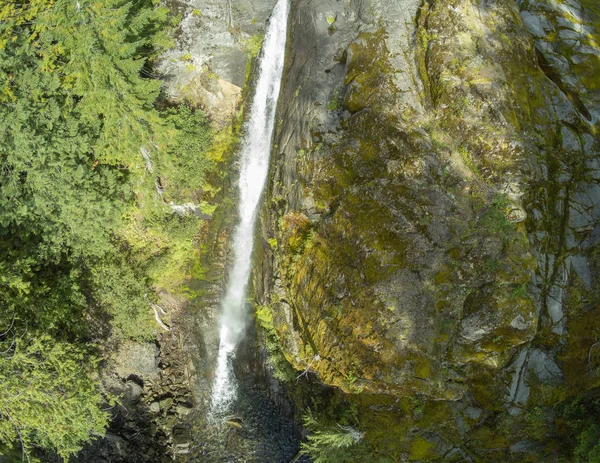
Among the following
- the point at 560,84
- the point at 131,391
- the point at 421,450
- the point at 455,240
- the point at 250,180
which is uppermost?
the point at 560,84

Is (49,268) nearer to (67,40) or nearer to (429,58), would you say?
(67,40)

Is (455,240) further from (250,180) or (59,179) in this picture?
(59,179)

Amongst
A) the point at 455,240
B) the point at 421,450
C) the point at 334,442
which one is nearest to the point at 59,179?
the point at 334,442

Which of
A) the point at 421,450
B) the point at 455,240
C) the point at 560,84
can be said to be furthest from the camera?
the point at 421,450

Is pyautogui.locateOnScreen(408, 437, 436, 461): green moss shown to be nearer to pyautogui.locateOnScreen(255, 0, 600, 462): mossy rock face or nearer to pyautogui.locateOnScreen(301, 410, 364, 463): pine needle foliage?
pyautogui.locateOnScreen(255, 0, 600, 462): mossy rock face

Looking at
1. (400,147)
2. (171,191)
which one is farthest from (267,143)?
(400,147)

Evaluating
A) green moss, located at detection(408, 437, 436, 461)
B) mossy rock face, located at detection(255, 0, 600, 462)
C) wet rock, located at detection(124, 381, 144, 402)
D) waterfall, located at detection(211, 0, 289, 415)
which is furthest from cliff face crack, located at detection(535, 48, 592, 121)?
wet rock, located at detection(124, 381, 144, 402)

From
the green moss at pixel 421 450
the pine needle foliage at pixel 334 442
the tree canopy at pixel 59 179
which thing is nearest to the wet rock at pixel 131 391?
the tree canopy at pixel 59 179
